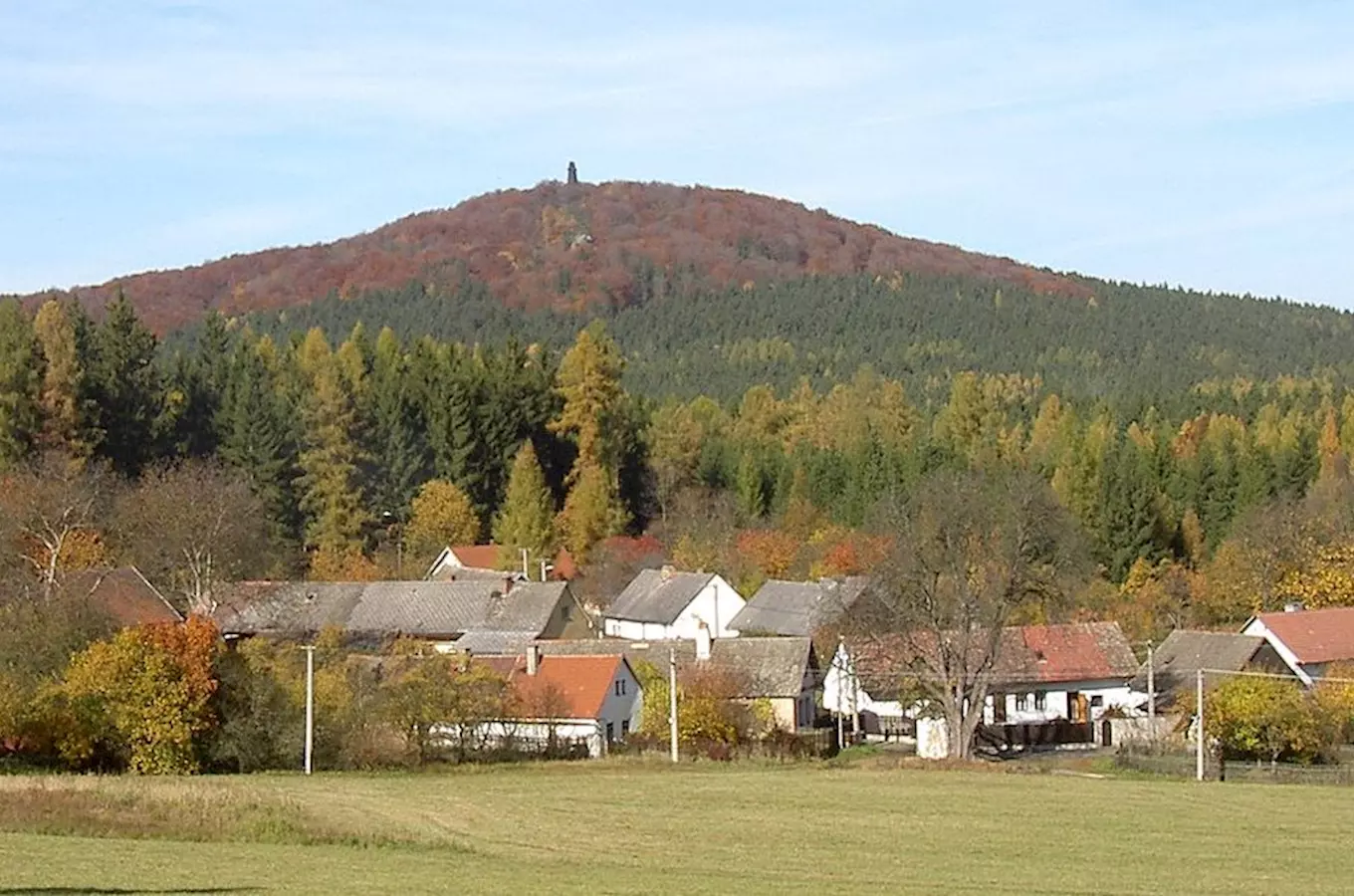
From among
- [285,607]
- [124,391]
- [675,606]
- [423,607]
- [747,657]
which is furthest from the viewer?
[124,391]

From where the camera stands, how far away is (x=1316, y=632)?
210ft

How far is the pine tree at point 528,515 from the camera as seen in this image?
87375 mm

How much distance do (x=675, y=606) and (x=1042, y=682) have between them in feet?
64.1

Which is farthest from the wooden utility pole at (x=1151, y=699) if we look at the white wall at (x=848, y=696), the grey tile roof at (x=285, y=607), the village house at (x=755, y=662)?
the grey tile roof at (x=285, y=607)

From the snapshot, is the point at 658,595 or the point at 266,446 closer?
the point at 658,595

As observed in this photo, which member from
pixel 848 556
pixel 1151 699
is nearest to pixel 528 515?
pixel 848 556

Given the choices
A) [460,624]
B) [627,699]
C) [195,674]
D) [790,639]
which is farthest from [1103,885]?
[460,624]

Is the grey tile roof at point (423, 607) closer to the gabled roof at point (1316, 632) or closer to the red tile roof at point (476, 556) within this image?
the red tile roof at point (476, 556)

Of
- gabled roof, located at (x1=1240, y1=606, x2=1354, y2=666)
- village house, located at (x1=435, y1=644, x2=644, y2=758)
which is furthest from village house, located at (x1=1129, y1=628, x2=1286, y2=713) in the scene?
village house, located at (x1=435, y1=644, x2=644, y2=758)

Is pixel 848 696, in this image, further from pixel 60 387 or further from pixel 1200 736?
pixel 60 387

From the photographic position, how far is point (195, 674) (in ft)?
153

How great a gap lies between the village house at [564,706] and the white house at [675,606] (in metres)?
19.1

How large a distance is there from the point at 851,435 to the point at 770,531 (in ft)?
85.4

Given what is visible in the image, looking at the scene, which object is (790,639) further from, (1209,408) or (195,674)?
(1209,408)
